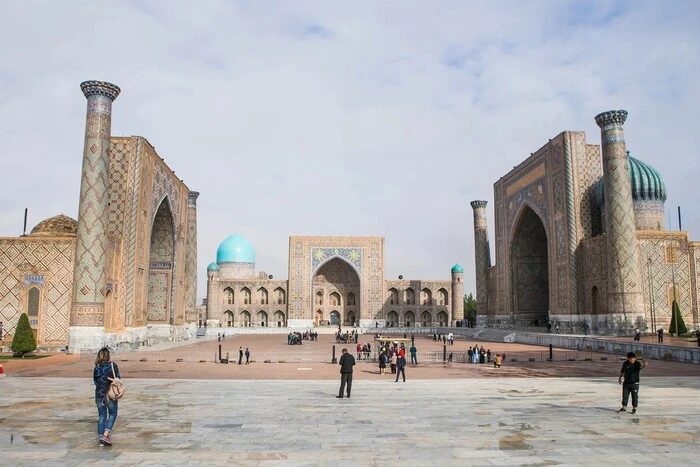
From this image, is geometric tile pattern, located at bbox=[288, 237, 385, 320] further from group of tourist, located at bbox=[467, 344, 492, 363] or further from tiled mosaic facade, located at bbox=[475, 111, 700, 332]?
group of tourist, located at bbox=[467, 344, 492, 363]

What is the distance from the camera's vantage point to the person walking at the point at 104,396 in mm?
6250

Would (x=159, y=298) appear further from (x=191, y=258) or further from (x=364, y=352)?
(x=364, y=352)

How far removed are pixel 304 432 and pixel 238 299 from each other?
47.2 metres

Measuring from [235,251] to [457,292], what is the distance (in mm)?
22865

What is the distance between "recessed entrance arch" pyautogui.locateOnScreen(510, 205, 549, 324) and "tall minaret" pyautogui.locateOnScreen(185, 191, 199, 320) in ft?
63.9

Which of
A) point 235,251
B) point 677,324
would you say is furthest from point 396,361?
point 235,251

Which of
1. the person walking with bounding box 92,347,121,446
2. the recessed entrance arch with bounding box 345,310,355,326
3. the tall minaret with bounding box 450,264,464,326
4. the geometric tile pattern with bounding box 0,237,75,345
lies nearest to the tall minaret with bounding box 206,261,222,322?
the recessed entrance arch with bounding box 345,310,355,326

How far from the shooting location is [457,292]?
50906 mm

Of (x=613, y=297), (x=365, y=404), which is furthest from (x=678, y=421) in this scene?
→ (x=613, y=297)

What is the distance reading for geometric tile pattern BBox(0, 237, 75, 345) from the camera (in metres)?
21.4

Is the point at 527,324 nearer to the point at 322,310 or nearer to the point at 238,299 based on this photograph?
the point at 322,310

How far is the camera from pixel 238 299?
53.0 m

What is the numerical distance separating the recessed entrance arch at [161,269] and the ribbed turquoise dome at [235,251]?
1129 inches

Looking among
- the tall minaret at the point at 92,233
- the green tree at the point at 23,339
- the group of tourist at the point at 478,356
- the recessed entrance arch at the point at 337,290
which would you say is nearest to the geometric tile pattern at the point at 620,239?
the group of tourist at the point at 478,356
